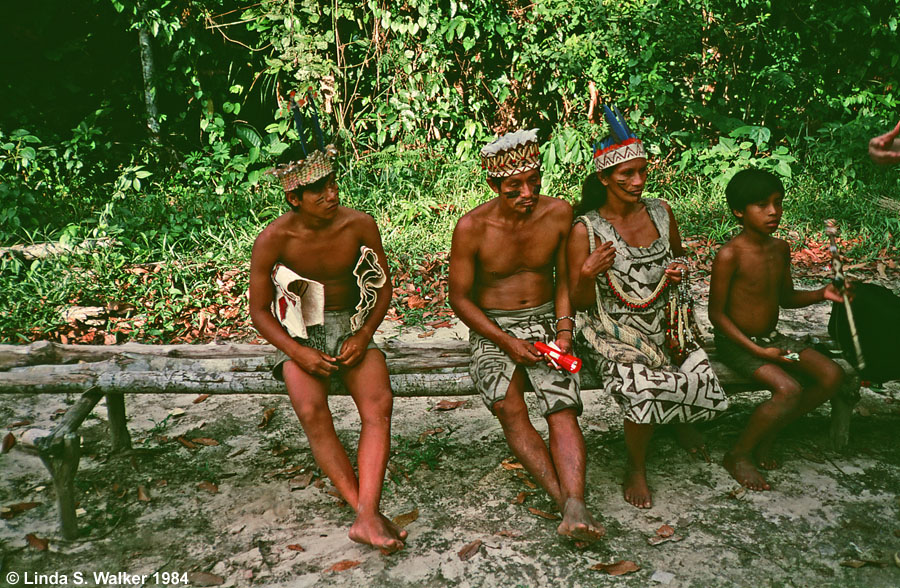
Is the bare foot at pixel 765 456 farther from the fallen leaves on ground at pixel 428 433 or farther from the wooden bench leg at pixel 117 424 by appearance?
the wooden bench leg at pixel 117 424

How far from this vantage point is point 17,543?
119 inches

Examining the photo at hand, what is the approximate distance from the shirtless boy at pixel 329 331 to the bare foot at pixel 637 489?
1.03 m

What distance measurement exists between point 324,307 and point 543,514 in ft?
4.56

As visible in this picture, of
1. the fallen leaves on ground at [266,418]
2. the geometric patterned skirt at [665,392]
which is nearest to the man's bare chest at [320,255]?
the fallen leaves on ground at [266,418]

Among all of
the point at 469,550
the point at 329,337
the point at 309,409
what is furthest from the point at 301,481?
the point at 469,550

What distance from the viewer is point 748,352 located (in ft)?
11.0

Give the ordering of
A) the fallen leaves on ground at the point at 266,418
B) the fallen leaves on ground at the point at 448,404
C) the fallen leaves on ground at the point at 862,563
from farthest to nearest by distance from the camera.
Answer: the fallen leaves on ground at the point at 448,404
the fallen leaves on ground at the point at 266,418
the fallen leaves on ground at the point at 862,563

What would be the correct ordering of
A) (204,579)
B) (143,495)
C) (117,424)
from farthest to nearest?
1. (117,424)
2. (143,495)
3. (204,579)

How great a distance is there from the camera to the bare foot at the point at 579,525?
274cm

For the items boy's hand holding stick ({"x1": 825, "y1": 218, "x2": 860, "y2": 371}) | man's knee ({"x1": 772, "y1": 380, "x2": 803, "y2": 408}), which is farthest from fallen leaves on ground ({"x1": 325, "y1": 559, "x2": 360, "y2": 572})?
boy's hand holding stick ({"x1": 825, "y1": 218, "x2": 860, "y2": 371})

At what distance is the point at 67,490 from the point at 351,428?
142cm

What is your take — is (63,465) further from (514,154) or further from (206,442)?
(514,154)

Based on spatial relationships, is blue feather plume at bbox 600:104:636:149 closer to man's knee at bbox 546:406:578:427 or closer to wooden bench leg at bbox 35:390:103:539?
man's knee at bbox 546:406:578:427

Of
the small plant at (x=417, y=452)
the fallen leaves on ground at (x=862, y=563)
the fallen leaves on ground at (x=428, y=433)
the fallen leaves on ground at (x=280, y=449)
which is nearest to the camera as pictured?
the fallen leaves on ground at (x=862, y=563)
